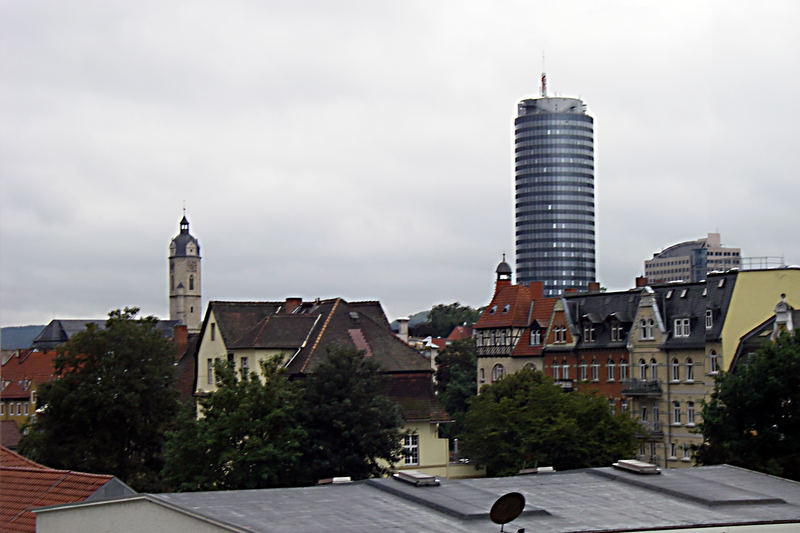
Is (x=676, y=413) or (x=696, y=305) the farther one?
(x=696, y=305)

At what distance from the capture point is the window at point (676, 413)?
70062 mm

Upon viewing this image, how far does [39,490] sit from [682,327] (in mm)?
48538

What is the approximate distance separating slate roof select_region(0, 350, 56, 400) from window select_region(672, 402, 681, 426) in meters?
Answer: 77.7

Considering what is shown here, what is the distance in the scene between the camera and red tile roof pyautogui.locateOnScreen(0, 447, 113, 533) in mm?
30797

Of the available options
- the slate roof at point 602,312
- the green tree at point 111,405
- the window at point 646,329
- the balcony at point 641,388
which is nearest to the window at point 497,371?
the slate roof at point 602,312

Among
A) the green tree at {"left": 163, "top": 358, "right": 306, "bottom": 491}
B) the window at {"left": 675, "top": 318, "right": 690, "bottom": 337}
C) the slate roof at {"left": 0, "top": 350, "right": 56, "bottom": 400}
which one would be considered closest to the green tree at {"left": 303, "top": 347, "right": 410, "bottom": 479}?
the green tree at {"left": 163, "top": 358, "right": 306, "bottom": 491}

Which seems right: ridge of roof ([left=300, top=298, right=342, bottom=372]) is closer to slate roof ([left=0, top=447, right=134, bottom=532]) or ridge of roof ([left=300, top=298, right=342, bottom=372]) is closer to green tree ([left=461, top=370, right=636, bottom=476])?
green tree ([left=461, top=370, right=636, bottom=476])

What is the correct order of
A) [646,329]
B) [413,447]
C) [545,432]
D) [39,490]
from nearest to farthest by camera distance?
[39,490] < [545,432] < [413,447] < [646,329]

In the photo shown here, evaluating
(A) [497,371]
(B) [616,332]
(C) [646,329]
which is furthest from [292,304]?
(A) [497,371]

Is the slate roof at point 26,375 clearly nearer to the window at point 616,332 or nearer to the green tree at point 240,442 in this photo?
the window at point 616,332

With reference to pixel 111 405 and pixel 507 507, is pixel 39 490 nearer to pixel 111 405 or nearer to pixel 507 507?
pixel 507 507

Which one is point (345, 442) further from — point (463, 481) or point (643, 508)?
point (643, 508)

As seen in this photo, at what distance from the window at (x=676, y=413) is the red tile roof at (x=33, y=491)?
46348 mm

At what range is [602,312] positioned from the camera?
264 ft
